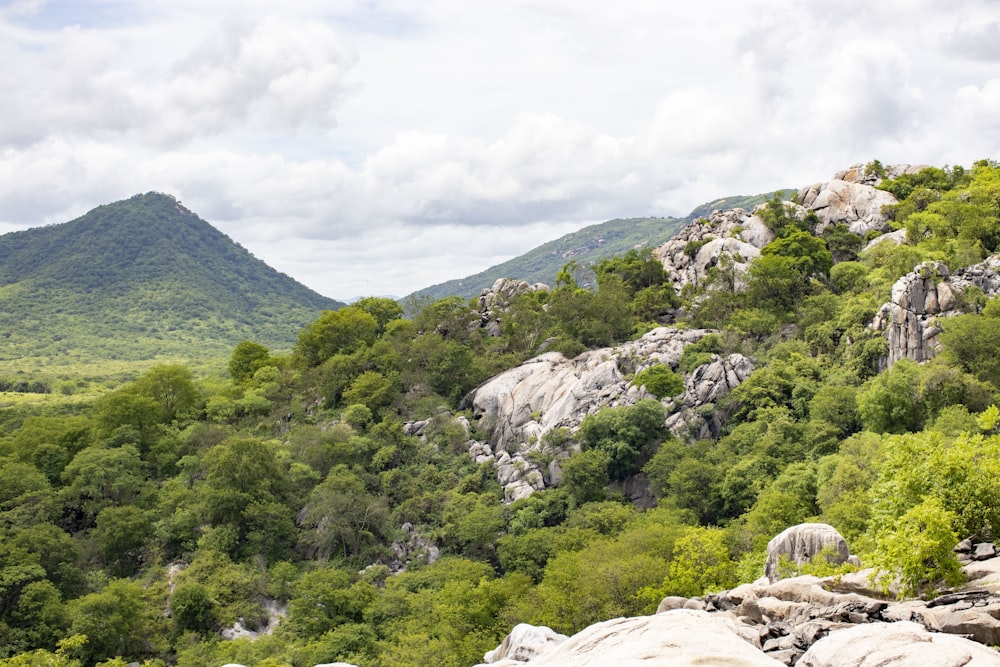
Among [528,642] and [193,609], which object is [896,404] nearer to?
[528,642]

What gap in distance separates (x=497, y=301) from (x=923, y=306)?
50.7 m

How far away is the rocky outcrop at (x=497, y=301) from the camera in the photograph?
89500 millimetres

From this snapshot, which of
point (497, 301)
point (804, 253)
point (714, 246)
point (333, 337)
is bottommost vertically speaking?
point (333, 337)

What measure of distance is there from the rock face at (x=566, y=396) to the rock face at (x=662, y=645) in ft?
132

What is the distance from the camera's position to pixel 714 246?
88.8 metres

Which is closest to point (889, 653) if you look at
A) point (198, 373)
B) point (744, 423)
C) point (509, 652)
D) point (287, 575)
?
point (509, 652)

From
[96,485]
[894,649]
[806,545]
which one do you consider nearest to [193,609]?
[96,485]

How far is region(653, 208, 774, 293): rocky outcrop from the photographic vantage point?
283ft

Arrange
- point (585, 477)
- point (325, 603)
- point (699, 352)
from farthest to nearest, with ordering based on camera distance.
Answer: point (699, 352), point (585, 477), point (325, 603)

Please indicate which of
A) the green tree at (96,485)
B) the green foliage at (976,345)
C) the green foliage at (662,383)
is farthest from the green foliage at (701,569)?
the green tree at (96,485)

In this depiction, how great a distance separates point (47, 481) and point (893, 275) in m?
79.1

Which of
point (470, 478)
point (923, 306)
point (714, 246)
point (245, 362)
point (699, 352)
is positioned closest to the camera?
point (923, 306)

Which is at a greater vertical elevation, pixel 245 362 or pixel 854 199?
pixel 854 199

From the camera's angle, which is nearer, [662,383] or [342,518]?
[342,518]
